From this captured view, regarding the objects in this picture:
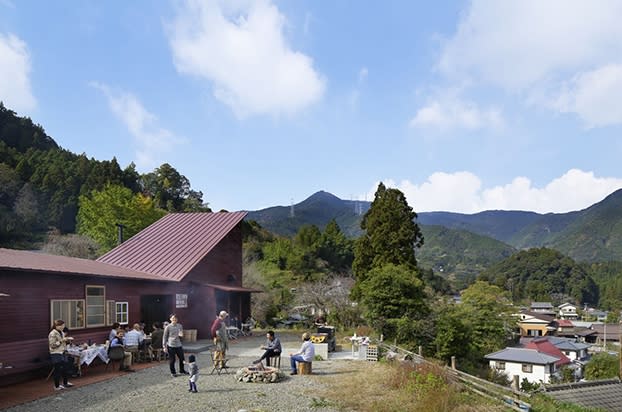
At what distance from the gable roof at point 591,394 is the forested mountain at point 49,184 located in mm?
35974

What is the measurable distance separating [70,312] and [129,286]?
9.99 ft

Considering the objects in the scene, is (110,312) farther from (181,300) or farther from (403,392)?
(403,392)

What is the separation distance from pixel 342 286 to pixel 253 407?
21.4m

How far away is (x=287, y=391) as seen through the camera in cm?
967

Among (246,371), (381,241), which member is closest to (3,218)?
(381,241)

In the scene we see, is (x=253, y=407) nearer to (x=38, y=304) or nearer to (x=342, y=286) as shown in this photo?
(x=38, y=304)

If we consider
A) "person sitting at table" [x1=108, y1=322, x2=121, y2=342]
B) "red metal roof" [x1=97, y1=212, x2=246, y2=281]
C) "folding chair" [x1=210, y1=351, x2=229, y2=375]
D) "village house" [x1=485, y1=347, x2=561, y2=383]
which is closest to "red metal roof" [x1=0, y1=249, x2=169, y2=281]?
"person sitting at table" [x1=108, y1=322, x2=121, y2=342]

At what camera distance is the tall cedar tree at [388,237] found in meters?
25.6

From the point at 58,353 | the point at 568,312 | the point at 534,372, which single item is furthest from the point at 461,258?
the point at 58,353

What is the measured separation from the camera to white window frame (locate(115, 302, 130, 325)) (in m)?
14.7

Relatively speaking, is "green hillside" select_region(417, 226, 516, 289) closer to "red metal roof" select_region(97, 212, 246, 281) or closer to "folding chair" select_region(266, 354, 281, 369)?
"red metal roof" select_region(97, 212, 246, 281)

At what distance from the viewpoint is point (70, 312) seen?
12414 mm

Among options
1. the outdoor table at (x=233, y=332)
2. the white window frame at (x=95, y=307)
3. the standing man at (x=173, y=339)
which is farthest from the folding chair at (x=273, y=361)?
the outdoor table at (x=233, y=332)

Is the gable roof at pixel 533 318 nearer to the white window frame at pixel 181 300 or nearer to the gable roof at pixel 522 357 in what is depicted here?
the gable roof at pixel 522 357
